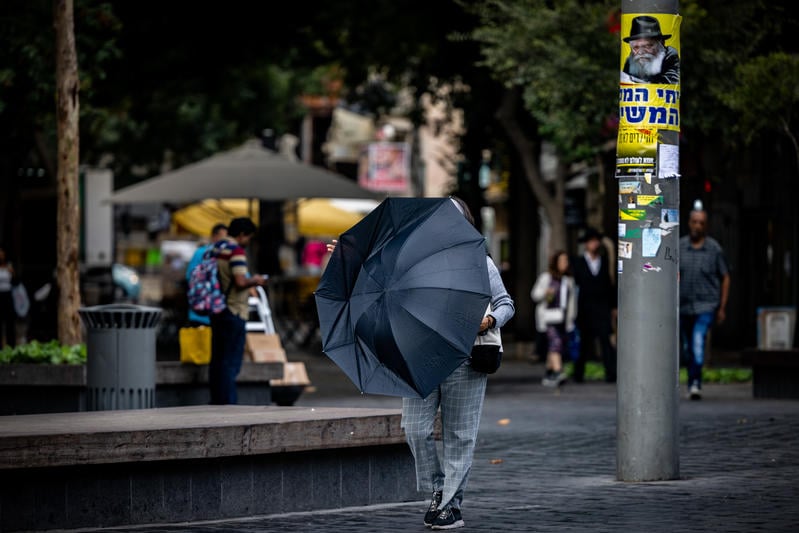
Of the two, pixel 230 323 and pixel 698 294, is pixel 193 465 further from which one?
pixel 698 294

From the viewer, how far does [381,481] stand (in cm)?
976

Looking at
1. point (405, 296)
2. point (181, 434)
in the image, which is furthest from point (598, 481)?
point (181, 434)

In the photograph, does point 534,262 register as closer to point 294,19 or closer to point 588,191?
point 294,19

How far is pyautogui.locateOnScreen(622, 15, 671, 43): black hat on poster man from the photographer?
10211 millimetres

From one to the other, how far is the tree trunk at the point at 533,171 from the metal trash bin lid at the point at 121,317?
13666 millimetres

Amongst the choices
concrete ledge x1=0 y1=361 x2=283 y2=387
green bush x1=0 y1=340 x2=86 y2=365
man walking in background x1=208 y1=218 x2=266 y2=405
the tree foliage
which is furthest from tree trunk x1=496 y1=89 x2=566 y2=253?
green bush x1=0 y1=340 x2=86 y2=365

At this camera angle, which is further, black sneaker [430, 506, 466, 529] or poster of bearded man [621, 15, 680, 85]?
poster of bearded man [621, 15, 680, 85]

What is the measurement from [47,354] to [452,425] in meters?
6.63

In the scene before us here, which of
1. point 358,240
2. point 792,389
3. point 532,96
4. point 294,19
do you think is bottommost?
point 792,389

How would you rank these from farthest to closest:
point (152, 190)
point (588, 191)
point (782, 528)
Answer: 1. point (588, 191)
2. point (152, 190)
3. point (782, 528)

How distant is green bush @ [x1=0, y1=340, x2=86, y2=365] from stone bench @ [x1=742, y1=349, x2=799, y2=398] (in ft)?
22.2

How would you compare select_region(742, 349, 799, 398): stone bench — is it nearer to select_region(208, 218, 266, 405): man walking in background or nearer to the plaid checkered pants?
select_region(208, 218, 266, 405): man walking in background

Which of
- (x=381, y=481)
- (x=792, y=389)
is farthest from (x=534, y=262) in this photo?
(x=381, y=481)

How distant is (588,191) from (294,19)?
38.9ft
